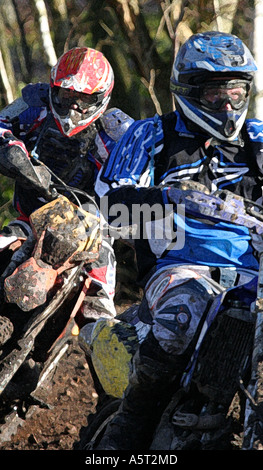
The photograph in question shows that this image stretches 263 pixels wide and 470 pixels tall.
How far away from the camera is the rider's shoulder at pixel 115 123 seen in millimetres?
6623

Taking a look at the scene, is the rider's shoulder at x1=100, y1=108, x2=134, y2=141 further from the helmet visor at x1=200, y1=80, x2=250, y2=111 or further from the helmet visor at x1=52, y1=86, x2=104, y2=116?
the helmet visor at x1=200, y1=80, x2=250, y2=111

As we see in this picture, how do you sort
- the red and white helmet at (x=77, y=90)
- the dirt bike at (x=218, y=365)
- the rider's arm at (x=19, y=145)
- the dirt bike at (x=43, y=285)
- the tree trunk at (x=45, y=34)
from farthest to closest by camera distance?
the tree trunk at (x=45, y=34) < the red and white helmet at (x=77, y=90) < the rider's arm at (x=19, y=145) < the dirt bike at (x=43, y=285) < the dirt bike at (x=218, y=365)

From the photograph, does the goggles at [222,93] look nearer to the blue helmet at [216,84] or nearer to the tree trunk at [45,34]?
the blue helmet at [216,84]

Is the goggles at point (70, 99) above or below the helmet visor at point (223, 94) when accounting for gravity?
below

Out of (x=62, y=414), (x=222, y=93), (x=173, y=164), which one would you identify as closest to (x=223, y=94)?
(x=222, y=93)

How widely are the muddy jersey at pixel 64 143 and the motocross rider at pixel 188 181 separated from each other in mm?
1671

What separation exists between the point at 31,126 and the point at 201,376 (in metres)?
3.28

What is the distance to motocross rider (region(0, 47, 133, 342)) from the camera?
657cm

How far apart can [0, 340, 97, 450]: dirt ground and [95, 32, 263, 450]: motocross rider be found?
1379mm

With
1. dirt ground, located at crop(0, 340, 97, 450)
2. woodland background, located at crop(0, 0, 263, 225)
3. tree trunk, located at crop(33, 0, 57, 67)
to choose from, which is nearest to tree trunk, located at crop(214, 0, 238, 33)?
woodland background, located at crop(0, 0, 263, 225)

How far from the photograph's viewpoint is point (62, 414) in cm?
618

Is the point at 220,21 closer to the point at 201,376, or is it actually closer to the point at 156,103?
the point at 156,103

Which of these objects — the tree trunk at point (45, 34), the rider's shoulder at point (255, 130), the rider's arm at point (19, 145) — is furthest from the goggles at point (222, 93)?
the tree trunk at point (45, 34)

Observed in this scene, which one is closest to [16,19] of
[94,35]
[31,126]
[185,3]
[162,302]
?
[94,35]
